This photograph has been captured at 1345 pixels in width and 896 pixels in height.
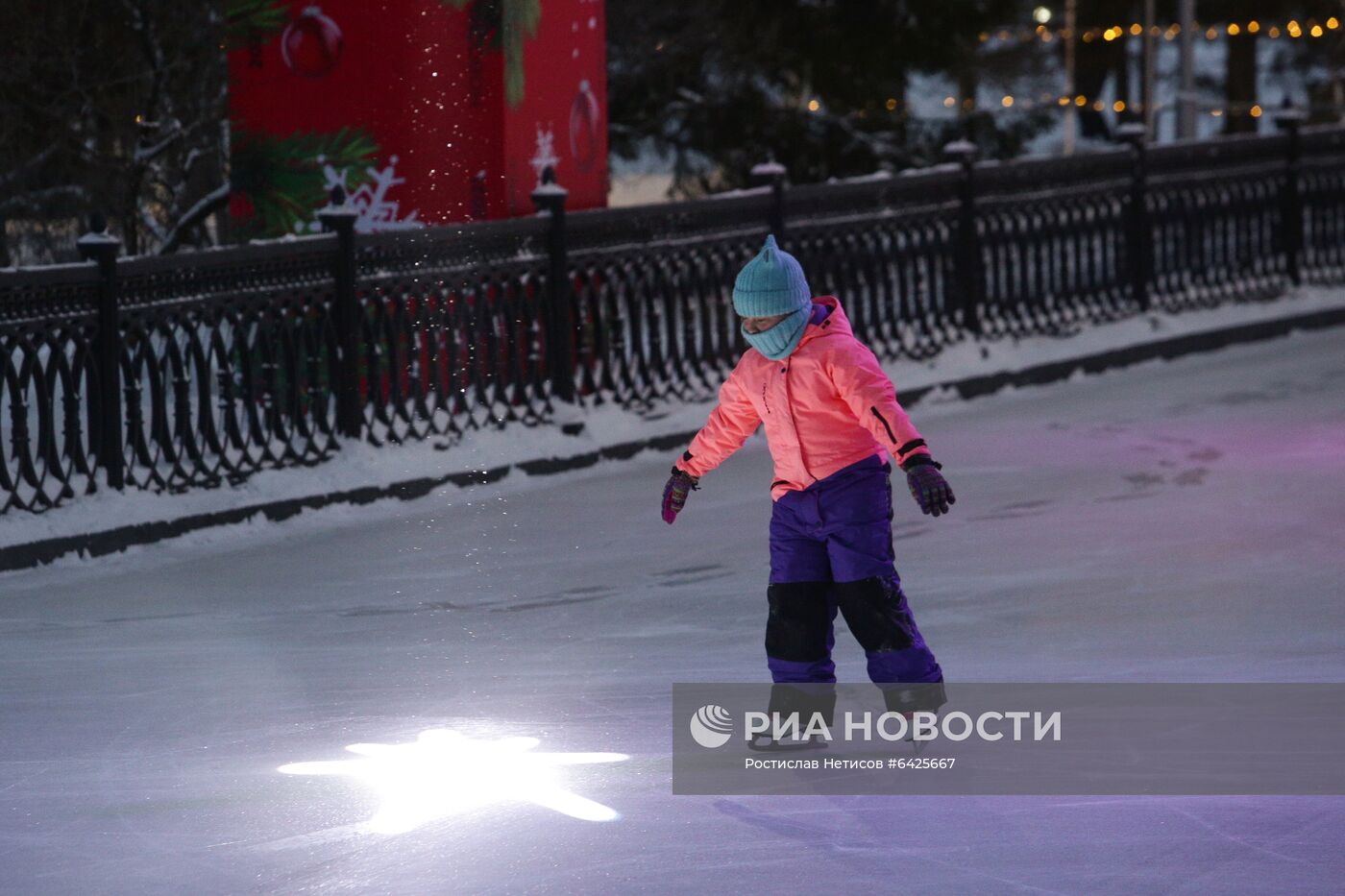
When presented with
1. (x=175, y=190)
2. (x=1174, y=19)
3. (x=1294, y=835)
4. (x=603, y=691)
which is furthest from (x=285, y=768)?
(x=1174, y=19)

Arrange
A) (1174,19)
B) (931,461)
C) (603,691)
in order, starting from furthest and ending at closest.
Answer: (1174,19) < (603,691) < (931,461)

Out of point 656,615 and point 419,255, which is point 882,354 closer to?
point 419,255

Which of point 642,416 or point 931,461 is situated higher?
point 931,461

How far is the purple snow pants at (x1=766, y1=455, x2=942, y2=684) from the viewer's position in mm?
6375

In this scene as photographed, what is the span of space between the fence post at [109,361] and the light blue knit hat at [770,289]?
4.68 meters

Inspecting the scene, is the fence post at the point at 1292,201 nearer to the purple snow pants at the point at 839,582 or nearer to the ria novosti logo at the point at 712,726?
the ria novosti logo at the point at 712,726

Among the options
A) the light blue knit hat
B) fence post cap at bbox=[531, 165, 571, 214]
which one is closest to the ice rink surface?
the light blue knit hat

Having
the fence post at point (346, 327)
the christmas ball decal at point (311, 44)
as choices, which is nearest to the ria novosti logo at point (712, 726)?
the fence post at point (346, 327)

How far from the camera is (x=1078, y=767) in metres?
6.37

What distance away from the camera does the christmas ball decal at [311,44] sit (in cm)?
1311

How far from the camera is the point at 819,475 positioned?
6.39m

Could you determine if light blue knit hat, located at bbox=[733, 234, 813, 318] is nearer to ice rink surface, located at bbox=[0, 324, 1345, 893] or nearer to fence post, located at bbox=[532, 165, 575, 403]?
ice rink surface, located at bbox=[0, 324, 1345, 893]

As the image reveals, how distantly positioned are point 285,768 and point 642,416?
271 inches

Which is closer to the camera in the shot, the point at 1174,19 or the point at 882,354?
the point at 882,354
